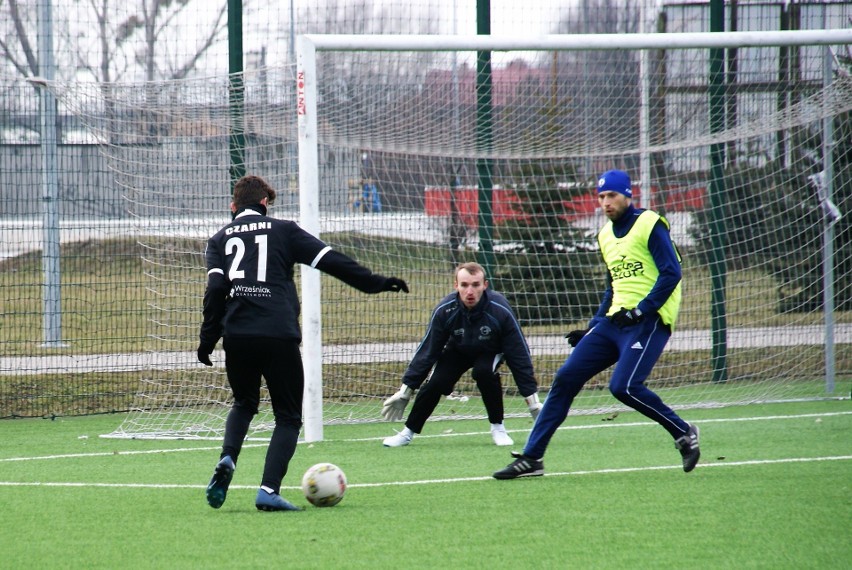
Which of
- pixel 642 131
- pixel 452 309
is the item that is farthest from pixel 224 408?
pixel 642 131

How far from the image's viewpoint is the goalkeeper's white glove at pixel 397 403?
356 inches

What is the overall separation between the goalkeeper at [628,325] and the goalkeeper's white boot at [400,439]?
75.6 inches

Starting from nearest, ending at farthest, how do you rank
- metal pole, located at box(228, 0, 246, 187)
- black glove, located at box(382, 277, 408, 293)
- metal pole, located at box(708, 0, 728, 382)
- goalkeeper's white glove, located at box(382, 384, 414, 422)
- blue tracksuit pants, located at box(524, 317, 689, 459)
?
black glove, located at box(382, 277, 408, 293)
blue tracksuit pants, located at box(524, 317, 689, 459)
goalkeeper's white glove, located at box(382, 384, 414, 422)
metal pole, located at box(228, 0, 246, 187)
metal pole, located at box(708, 0, 728, 382)

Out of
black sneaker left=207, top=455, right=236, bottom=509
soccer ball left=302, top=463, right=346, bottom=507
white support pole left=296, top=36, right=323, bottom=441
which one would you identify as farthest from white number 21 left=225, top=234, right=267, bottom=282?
white support pole left=296, top=36, right=323, bottom=441

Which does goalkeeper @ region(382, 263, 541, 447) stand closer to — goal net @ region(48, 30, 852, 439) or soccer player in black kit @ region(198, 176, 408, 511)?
goal net @ region(48, 30, 852, 439)

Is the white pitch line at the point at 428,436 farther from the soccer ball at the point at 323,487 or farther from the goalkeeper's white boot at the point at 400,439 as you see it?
the soccer ball at the point at 323,487

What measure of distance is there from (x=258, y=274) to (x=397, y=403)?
3.29 metres

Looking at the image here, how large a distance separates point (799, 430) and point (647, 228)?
3.24 metres

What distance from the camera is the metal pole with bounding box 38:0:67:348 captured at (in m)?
11.4

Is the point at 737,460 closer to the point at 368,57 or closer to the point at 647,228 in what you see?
the point at 647,228

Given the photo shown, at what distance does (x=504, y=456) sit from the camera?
8.22 metres

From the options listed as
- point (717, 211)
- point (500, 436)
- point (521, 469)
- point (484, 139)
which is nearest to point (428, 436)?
point (500, 436)

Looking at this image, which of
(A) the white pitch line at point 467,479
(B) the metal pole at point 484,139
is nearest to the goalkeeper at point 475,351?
(A) the white pitch line at point 467,479

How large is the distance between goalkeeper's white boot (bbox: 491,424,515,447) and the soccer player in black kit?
2.92 m
